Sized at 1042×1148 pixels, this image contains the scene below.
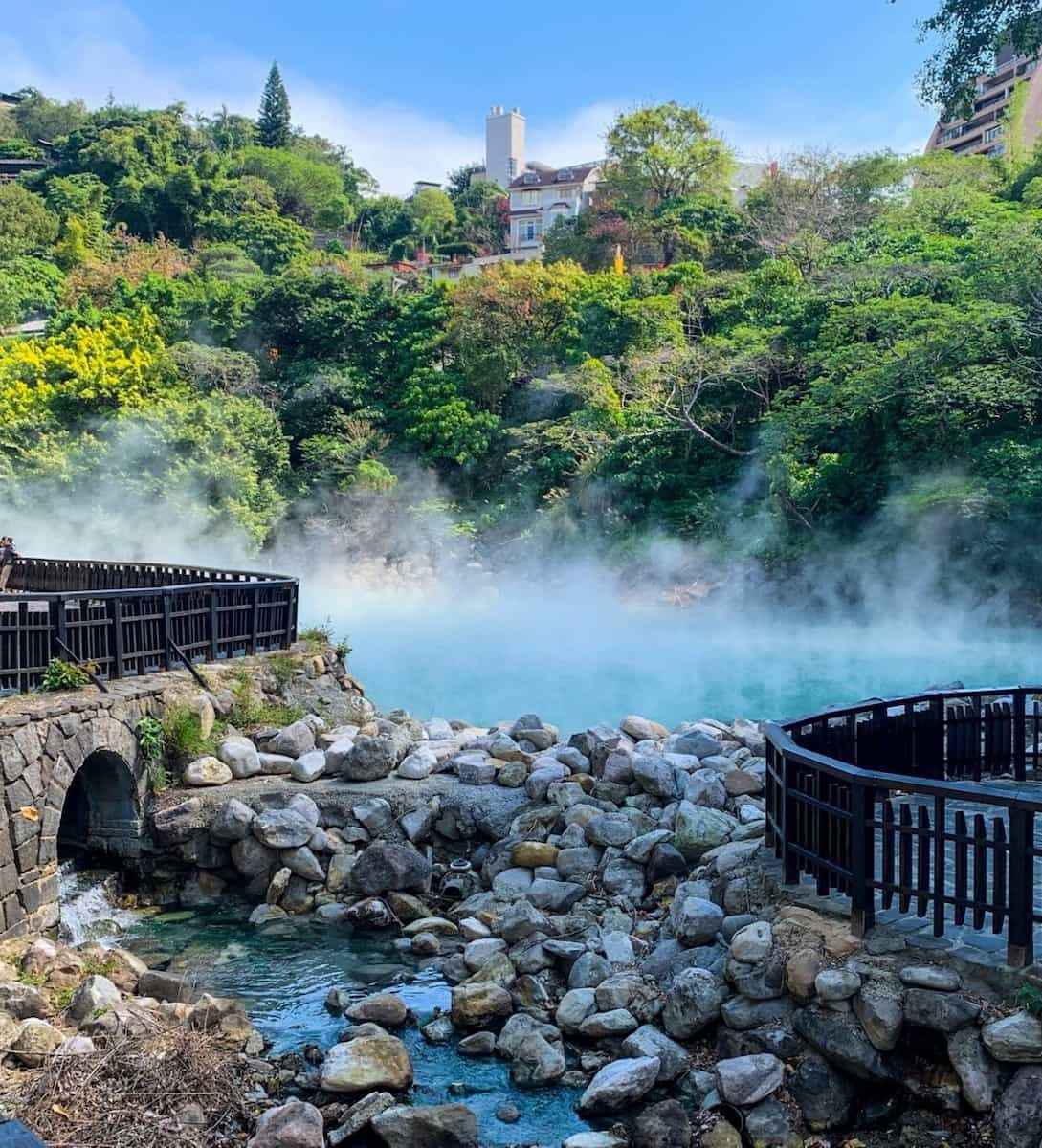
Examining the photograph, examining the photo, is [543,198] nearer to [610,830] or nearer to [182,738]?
[182,738]

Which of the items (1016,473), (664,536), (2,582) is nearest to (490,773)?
(2,582)

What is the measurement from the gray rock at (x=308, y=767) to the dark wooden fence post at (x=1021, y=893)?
7131 millimetres

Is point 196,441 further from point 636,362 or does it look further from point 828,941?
point 828,941

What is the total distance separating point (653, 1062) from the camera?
20.0 ft

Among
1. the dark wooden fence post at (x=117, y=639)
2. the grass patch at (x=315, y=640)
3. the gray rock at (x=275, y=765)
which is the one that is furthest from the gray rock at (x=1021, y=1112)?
the grass patch at (x=315, y=640)

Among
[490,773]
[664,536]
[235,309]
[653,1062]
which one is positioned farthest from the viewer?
[235,309]

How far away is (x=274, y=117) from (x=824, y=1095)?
75.0m

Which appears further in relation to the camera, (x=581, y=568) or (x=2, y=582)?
(x=581, y=568)

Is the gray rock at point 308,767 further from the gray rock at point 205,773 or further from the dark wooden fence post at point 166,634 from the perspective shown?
the dark wooden fence post at point 166,634

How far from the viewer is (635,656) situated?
22312 mm

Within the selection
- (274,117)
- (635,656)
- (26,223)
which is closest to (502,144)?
(274,117)

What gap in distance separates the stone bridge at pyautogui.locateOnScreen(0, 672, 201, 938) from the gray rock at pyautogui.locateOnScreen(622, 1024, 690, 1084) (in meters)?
5.01

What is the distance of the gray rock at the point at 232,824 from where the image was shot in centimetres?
997

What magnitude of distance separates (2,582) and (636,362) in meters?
18.4
